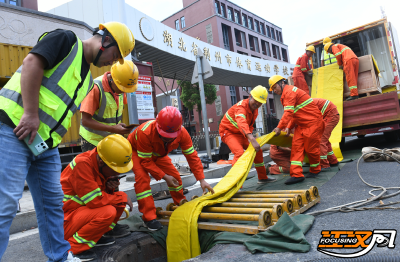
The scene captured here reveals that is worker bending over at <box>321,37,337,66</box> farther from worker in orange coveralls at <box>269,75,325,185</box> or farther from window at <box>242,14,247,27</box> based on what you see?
window at <box>242,14,247,27</box>

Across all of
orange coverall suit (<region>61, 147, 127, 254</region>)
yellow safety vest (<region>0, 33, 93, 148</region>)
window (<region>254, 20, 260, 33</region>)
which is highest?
window (<region>254, 20, 260, 33</region>)

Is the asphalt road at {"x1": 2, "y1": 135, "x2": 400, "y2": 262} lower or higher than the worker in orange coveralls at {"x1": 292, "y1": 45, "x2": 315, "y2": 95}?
lower

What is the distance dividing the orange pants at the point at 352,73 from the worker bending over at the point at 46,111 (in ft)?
21.9

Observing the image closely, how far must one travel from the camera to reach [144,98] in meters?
7.93

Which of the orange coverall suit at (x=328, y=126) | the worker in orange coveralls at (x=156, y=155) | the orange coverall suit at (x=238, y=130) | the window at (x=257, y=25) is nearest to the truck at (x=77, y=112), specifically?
the orange coverall suit at (x=238, y=130)

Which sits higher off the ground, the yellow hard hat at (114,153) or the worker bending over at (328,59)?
the worker bending over at (328,59)

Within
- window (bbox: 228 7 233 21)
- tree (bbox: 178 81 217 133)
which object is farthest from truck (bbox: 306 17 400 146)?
window (bbox: 228 7 233 21)

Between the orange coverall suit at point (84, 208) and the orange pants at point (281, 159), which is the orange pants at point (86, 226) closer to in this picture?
the orange coverall suit at point (84, 208)

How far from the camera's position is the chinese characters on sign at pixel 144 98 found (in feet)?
25.6

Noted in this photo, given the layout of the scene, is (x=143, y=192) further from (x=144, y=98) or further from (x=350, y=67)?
(x=350, y=67)

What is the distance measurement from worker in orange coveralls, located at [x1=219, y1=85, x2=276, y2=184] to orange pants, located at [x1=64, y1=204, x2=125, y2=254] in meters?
2.48

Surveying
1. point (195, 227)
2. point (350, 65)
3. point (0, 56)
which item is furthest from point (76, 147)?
point (350, 65)

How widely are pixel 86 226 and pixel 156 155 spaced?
1289 millimetres

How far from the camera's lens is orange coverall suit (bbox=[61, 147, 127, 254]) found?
2.46 metres
